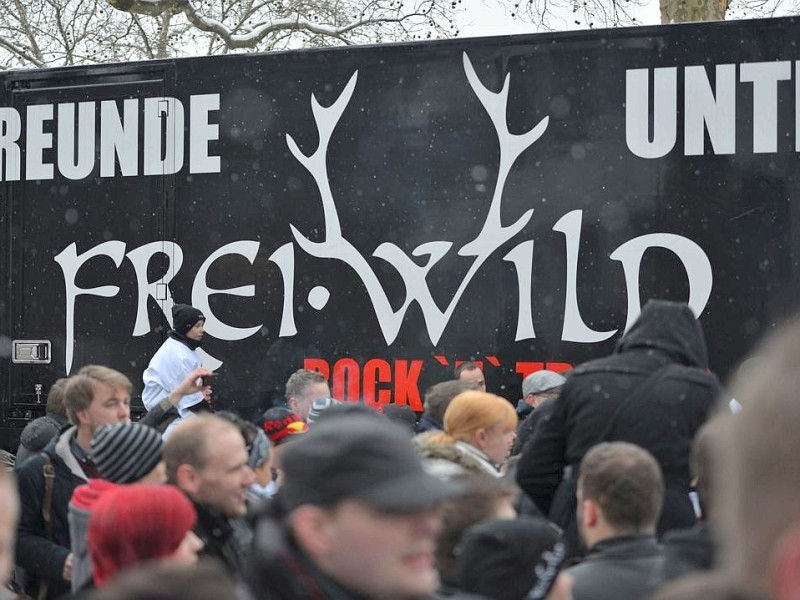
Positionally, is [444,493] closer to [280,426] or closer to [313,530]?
[313,530]

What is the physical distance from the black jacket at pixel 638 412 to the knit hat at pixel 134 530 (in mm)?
1875

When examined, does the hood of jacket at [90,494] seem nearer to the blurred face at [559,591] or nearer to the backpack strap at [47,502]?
the backpack strap at [47,502]

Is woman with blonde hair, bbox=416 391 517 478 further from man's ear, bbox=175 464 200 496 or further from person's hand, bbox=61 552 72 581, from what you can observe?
person's hand, bbox=61 552 72 581

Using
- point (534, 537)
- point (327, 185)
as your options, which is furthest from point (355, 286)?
Answer: point (534, 537)

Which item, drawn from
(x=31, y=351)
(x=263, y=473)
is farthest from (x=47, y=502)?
(x=31, y=351)

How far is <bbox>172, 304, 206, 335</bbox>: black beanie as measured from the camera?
6789 mm

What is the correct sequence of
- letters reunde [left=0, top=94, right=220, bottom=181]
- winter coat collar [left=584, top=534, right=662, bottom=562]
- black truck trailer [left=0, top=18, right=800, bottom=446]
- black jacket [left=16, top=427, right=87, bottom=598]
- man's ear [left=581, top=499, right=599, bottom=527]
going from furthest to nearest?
letters reunde [left=0, top=94, right=220, bottom=181] → black truck trailer [left=0, top=18, right=800, bottom=446] → black jacket [left=16, top=427, right=87, bottom=598] → man's ear [left=581, top=499, right=599, bottom=527] → winter coat collar [left=584, top=534, right=662, bottom=562]

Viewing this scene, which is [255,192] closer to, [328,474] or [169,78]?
[169,78]

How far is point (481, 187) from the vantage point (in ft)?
21.2

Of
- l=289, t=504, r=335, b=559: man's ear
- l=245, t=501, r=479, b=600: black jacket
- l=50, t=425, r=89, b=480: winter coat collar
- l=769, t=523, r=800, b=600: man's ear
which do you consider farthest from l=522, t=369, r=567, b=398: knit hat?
l=769, t=523, r=800, b=600: man's ear

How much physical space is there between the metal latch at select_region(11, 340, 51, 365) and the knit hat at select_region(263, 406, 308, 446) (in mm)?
2382

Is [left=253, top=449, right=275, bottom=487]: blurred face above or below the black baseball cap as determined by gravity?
below

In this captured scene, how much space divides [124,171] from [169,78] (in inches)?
24.8

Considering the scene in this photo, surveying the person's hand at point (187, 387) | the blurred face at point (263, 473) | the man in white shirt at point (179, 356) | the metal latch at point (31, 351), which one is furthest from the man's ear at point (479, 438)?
the metal latch at point (31, 351)
